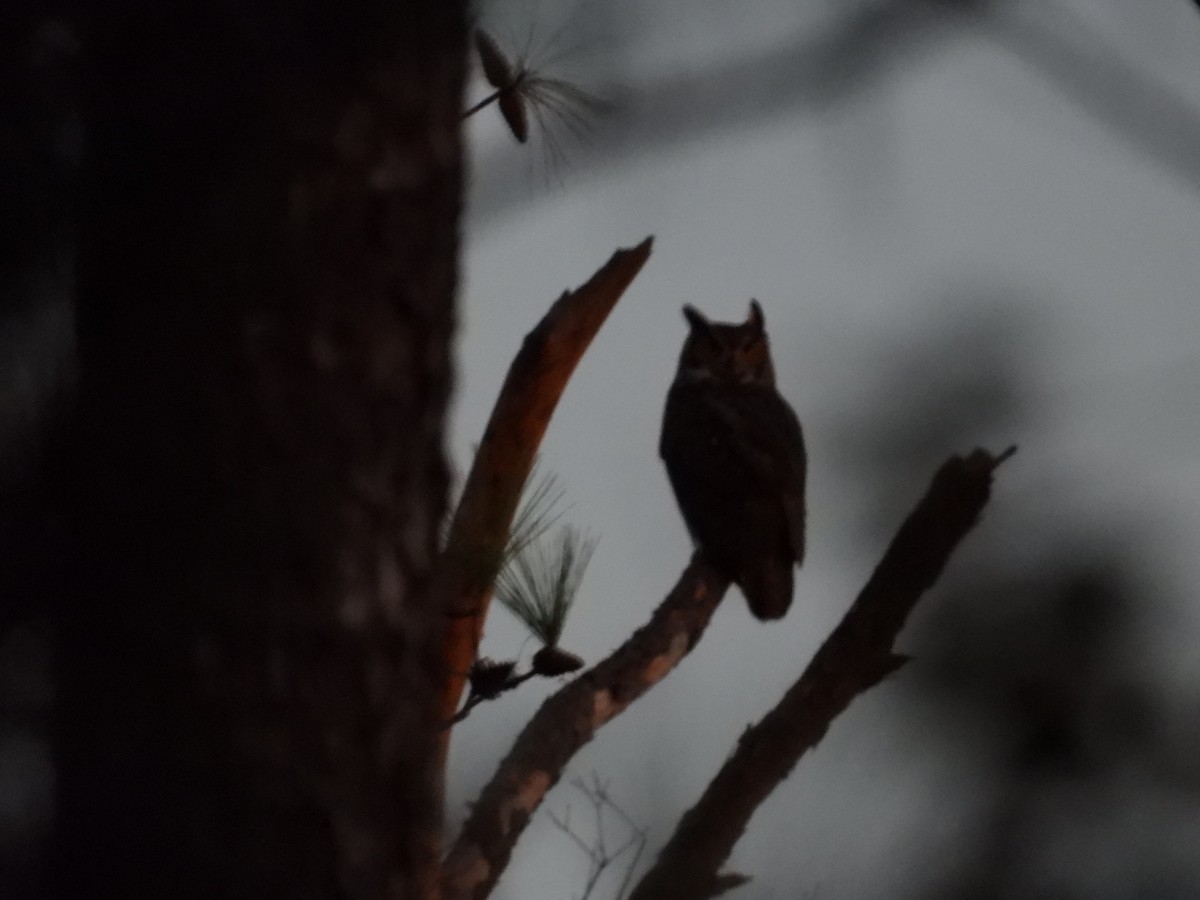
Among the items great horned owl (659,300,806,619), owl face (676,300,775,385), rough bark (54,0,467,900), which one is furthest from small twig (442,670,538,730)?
owl face (676,300,775,385)

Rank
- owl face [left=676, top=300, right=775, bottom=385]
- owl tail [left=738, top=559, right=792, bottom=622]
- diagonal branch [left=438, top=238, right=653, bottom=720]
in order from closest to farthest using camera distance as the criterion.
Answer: diagonal branch [left=438, top=238, right=653, bottom=720]
owl tail [left=738, top=559, right=792, bottom=622]
owl face [left=676, top=300, right=775, bottom=385]

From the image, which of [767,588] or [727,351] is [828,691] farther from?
[727,351]

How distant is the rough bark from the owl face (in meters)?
3.81

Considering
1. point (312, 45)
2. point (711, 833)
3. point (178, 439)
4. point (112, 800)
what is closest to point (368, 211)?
point (312, 45)

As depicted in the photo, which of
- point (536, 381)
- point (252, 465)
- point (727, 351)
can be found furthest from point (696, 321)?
point (252, 465)

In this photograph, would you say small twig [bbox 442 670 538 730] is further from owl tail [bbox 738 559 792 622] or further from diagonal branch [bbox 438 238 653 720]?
owl tail [bbox 738 559 792 622]

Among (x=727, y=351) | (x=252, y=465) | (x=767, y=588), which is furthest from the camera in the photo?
(x=727, y=351)

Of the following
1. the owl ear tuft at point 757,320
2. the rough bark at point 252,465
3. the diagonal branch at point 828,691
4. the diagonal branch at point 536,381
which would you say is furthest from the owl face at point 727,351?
the rough bark at point 252,465

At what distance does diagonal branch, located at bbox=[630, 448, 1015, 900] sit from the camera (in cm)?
245

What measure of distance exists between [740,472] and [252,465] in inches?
127

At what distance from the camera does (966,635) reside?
1.94 metres

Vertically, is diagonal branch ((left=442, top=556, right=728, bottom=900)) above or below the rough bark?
above

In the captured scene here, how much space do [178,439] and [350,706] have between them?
0.77 feet

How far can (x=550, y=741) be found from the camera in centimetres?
275
